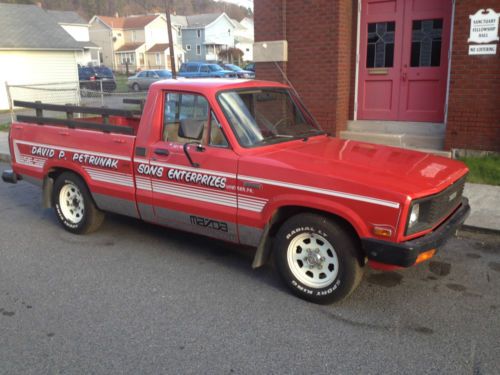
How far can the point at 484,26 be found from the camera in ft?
26.4

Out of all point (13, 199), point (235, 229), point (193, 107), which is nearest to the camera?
point (235, 229)

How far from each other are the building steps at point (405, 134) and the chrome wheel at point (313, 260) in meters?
5.33

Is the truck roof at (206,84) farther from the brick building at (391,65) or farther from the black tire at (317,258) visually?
the brick building at (391,65)

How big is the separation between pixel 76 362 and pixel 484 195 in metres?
5.97

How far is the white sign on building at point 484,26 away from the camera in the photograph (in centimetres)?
796

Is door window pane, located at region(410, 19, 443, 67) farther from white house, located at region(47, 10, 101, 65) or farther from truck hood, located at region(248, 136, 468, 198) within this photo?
white house, located at region(47, 10, 101, 65)

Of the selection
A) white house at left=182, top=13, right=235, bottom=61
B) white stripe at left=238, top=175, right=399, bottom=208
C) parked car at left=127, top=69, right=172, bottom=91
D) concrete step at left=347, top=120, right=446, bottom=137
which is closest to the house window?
white house at left=182, top=13, right=235, bottom=61

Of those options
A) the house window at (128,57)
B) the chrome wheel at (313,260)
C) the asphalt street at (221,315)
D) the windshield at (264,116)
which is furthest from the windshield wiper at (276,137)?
the house window at (128,57)

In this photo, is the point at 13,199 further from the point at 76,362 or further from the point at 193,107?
the point at 76,362

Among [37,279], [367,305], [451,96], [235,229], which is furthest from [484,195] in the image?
[37,279]

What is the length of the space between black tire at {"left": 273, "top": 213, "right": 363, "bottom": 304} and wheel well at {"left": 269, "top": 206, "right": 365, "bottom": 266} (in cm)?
3

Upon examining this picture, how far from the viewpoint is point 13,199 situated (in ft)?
25.9

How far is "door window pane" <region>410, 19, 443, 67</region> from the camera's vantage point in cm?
903

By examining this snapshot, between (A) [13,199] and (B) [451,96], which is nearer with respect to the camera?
(A) [13,199]
